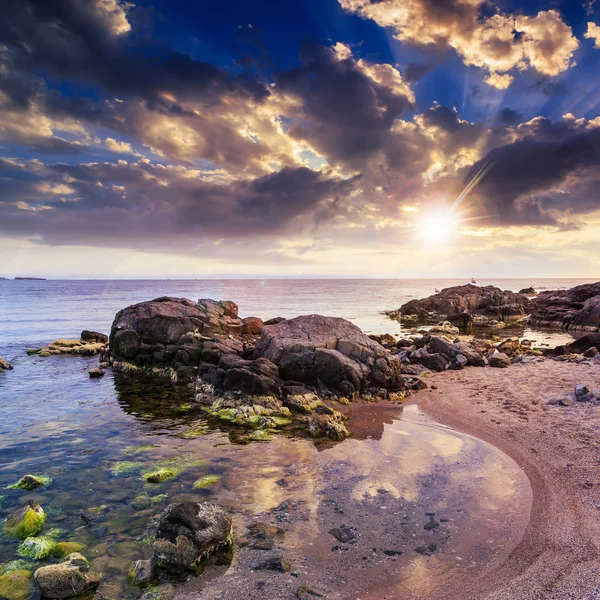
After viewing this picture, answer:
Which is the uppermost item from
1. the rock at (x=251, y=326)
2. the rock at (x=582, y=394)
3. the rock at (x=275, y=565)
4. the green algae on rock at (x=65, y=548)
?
the rock at (x=251, y=326)

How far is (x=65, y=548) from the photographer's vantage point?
28.6ft

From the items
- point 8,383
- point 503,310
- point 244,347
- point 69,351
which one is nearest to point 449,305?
point 503,310

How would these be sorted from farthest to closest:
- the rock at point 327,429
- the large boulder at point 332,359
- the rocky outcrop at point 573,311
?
the rocky outcrop at point 573,311, the large boulder at point 332,359, the rock at point 327,429

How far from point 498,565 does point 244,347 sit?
70.4ft

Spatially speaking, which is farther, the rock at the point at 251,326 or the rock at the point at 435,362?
the rock at the point at 251,326

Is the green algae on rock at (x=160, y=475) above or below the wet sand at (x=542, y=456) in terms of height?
below

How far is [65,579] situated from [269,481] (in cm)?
577

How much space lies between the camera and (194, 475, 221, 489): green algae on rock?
38.4 feet

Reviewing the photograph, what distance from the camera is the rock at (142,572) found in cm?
769

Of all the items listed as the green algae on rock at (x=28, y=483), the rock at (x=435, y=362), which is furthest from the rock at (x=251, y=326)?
the green algae on rock at (x=28, y=483)

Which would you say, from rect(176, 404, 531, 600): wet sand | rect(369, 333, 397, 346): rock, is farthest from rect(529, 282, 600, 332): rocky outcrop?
rect(176, 404, 531, 600): wet sand

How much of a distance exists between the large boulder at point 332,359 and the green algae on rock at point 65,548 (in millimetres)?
14400

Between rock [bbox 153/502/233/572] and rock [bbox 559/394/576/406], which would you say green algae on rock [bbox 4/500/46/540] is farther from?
rock [bbox 559/394/576/406]

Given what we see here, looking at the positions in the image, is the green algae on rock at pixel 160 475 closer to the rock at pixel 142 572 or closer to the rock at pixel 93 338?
the rock at pixel 142 572
